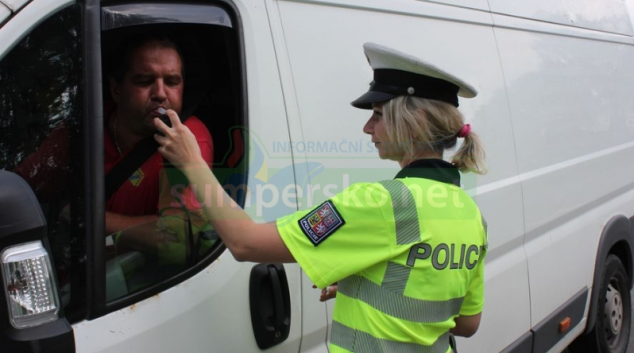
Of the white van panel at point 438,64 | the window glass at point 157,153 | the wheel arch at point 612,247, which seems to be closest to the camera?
the window glass at point 157,153

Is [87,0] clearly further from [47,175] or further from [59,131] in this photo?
[47,175]

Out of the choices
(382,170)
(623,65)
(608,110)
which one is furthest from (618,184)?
(382,170)

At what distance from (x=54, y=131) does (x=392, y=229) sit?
0.82 meters

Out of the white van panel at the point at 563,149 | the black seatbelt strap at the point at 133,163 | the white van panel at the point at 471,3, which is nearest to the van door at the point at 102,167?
the black seatbelt strap at the point at 133,163

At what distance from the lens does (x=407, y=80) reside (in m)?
1.63

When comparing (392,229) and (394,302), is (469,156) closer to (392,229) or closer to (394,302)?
(392,229)

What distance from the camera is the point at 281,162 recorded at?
182 centimetres

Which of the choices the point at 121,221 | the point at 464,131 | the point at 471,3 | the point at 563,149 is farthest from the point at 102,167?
the point at 563,149

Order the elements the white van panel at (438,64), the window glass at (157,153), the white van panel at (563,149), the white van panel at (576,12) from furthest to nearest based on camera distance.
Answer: the white van panel at (576,12) < the white van panel at (563,149) < the white van panel at (438,64) < the window glass at (157,153)

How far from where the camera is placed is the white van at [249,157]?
1.33 metres

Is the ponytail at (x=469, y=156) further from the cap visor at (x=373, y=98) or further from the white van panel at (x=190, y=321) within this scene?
the white van panel at (x=190, y=321)

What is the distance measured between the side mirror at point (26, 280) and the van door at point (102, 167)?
0.09ft

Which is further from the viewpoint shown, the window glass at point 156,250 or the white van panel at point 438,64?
the white van panel at point 438,64

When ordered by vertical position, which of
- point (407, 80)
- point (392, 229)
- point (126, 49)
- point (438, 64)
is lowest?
point (392, 229)
